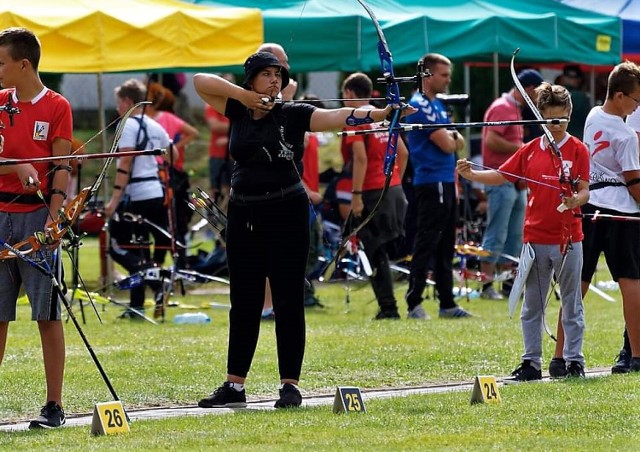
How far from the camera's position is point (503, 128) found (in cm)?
1343

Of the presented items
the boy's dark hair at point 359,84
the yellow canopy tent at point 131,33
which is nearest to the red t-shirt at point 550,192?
the boy's dark hair at point 359,84

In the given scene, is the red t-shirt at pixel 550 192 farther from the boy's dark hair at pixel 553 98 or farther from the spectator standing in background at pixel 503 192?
the spectator standing in background at pixel 503 192

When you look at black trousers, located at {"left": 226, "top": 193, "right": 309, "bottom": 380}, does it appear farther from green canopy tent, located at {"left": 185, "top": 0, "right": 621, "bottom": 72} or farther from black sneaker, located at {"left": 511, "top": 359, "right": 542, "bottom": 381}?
green canopy tent, located at {"left": 185, "top": 0, "right": 621, "bottom": 72}

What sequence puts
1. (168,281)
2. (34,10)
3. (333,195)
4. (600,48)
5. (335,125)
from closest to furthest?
(335,125), (168,281), (34,10), (333,195), (600,48)

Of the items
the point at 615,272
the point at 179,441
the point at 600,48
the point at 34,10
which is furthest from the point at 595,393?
the point at 600,48

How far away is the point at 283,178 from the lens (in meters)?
7.25

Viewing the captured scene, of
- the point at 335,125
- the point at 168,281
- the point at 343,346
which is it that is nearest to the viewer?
the point at 335,125

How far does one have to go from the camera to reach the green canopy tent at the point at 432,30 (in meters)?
14.3

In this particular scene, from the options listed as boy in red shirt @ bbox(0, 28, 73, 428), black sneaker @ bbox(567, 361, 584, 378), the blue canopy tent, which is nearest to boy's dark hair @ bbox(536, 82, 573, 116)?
black sneaker @ bbox(567, 361, 584, 378)

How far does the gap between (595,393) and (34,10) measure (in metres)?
7.96

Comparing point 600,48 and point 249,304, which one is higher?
point 600,48

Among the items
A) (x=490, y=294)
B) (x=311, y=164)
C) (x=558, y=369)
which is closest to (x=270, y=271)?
(x=558, y=369)

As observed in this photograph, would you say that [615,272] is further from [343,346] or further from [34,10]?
[34,10]

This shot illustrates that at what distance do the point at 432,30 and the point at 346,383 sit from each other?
7.65m
